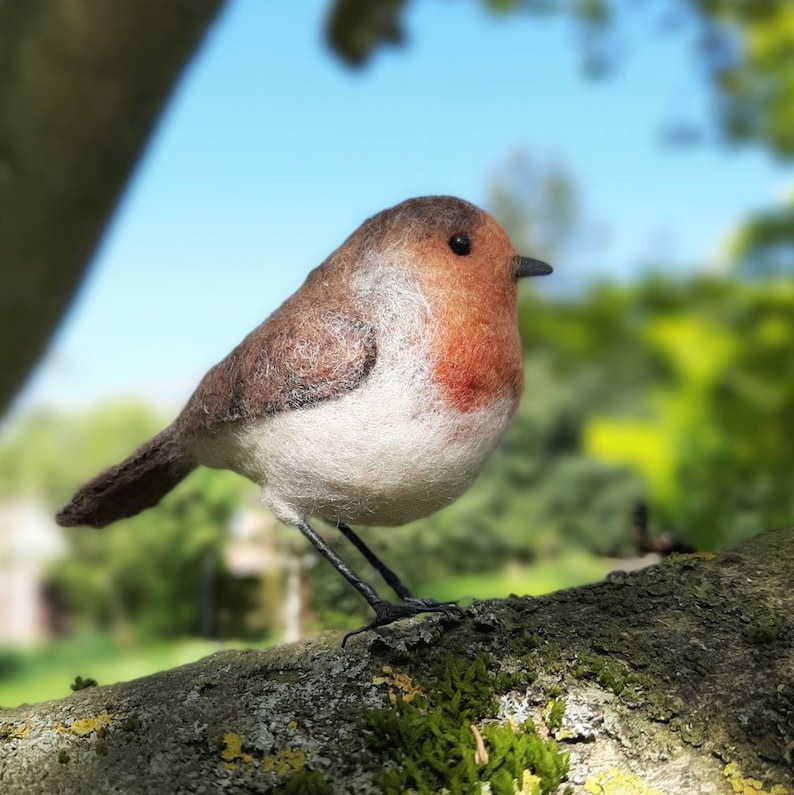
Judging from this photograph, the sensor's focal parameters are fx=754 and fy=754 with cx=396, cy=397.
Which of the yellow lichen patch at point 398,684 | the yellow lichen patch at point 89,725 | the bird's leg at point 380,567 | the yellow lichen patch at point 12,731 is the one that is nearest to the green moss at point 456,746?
the yellow lichen patch at point 398,684

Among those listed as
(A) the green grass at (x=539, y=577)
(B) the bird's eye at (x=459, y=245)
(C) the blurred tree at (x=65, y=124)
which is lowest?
(A) the green grass at (x=539, y=577)

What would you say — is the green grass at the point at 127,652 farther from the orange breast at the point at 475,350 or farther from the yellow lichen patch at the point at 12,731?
the orange breast at the point at 475,350

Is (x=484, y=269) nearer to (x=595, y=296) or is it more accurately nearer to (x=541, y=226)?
(x=595, y=296)

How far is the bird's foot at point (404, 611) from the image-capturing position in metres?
1.33

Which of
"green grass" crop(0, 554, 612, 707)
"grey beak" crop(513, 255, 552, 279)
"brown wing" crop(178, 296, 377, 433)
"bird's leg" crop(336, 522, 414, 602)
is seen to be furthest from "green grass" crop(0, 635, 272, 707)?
"grey beak" crop(513, 255, 552, 279)

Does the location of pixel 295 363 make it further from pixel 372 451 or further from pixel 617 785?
pixel 617 785

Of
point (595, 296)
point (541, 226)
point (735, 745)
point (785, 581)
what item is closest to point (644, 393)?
point (595, 296)

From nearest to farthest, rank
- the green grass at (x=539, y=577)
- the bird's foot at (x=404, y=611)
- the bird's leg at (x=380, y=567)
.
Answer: the bird's foot at (x=404, y=611) < the bird's leg at (x=380, y=567) < the green grass at (x=539, y=577)

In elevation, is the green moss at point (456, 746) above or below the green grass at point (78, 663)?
above

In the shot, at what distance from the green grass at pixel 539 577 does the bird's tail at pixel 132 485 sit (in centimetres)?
276

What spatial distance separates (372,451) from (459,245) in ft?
1.35

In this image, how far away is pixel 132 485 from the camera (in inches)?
62.2

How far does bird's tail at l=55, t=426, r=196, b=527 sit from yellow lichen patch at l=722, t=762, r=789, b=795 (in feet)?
3.63

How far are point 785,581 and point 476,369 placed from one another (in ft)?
2.37
